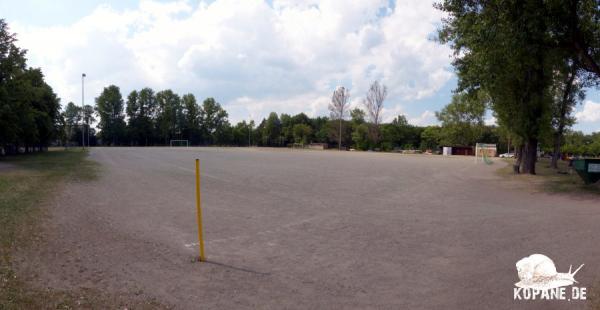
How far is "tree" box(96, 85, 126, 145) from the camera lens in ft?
383

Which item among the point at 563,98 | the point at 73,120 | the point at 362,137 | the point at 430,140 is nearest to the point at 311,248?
the point at 563,98

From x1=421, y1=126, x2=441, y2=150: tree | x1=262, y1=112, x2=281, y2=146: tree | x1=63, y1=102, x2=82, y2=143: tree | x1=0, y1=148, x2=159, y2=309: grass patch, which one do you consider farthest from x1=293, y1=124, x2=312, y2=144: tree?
x1=0, y1=148, x2=159, y2=309: grass patch

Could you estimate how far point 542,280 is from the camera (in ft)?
18.0

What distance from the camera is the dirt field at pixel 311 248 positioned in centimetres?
498

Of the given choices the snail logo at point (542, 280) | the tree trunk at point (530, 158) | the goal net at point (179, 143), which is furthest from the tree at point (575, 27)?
the goal net at point (179, 143)

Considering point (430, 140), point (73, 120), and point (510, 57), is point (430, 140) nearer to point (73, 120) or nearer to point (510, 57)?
point (510, 57)

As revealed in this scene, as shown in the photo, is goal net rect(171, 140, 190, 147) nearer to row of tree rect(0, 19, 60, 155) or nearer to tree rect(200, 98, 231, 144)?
tree rect(200, 98, 231, 144)

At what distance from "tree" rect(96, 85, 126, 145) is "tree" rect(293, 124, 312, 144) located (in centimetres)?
5378

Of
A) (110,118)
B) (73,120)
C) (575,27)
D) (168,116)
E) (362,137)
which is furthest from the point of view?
(73,120)

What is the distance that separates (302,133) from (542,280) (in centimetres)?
12019

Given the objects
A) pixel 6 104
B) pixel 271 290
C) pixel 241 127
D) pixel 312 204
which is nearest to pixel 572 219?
pixel 312 204

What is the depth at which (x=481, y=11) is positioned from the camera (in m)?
15.9

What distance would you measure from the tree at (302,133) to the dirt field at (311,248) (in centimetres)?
11100

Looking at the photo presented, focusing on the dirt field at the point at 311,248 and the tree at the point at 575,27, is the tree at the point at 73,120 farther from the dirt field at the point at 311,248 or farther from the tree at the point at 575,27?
the tree at the point at 575,27
